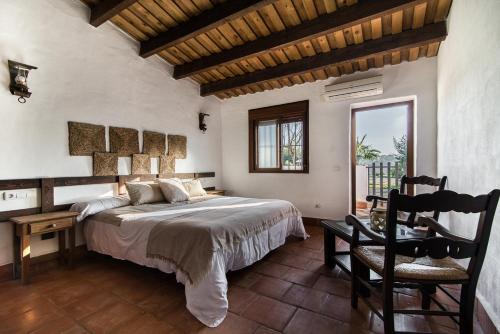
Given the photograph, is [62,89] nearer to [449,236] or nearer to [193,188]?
[193,188]

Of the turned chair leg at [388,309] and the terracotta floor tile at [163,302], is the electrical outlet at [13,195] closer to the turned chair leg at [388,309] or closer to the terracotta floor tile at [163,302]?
the terracotta floor tile at [163,302]

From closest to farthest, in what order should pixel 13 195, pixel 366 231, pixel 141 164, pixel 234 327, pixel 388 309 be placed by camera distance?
1. pixel 388 309
2. pixel 366 231
3. pixel 234 327
4. pixel 13 195
5. pixel 141 164

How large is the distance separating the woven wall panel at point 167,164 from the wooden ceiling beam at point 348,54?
1598 mm

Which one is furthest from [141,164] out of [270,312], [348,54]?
[348,54]

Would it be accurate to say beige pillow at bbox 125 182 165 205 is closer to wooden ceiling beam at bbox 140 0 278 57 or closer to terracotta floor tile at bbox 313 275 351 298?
wooden ceiling beam at bbox 140 0 278 57

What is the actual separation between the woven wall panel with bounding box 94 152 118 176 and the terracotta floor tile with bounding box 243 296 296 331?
2.51 meters

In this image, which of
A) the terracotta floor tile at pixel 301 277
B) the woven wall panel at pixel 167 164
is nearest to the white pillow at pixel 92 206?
the woven wall panel at pixel 167 164

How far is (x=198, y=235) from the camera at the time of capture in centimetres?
183

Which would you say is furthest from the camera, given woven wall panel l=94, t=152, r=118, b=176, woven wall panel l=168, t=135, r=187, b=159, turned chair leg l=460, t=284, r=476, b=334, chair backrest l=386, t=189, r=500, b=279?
woven wall panel l=168, t=135, r=187, b=159

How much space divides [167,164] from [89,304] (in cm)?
237

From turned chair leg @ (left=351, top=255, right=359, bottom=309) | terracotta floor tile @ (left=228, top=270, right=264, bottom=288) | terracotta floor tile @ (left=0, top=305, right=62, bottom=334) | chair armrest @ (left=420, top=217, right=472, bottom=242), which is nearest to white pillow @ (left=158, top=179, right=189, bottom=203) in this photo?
terracotta floor tile @ (left=228, top=270, right=264, bottom=288)

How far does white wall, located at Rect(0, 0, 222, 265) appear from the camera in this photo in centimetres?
230

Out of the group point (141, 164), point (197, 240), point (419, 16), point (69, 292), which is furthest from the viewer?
point (141, 164)

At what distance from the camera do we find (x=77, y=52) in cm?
283
